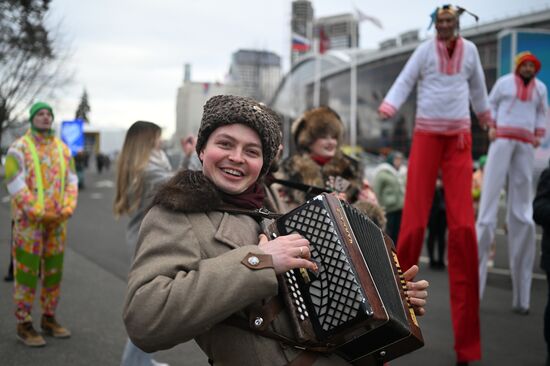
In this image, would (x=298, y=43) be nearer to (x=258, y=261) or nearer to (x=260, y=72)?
(x=260, y=72)

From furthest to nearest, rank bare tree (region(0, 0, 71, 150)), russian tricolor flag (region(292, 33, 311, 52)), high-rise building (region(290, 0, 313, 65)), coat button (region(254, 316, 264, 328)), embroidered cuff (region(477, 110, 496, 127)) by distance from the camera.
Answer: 1. high-rise building (region(290, 0, 313, 65))
2. russian tricolor flag (region(292, 33, 311, 52))
3. bare tree (region(0, 0, 71, 150))
4. embroidered cuff (region(477, 110, 496, 127))
5. coat button (region(254, 316, 264, 328))

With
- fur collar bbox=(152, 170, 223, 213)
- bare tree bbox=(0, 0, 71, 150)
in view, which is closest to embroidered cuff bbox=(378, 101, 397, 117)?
fur collar bbox=(152, 170, 223, 213)

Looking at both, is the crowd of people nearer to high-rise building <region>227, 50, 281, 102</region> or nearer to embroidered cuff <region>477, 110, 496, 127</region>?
embroidered cuff <region>477, 110, 496, 127</region>

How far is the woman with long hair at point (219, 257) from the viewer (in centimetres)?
164

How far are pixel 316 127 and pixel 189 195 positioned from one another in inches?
90.3

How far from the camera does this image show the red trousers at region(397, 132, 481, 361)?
13.2 feet

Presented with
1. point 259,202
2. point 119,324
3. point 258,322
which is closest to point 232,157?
point 259,202

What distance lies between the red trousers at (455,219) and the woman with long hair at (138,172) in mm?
1859

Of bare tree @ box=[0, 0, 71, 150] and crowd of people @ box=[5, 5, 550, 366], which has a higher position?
bare tree @ box=[0, 0, 71, 150]

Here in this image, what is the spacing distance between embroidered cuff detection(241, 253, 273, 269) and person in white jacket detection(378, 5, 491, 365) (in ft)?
8.42

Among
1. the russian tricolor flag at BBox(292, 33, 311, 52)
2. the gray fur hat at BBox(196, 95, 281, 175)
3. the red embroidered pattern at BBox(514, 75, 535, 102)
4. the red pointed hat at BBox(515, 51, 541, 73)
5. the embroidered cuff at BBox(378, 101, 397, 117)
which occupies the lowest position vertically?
the gray fur hat at BBox(196, 95, 281, 175)

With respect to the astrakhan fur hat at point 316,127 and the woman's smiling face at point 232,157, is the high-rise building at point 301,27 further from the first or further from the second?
the woman's smiling face at point 232,157

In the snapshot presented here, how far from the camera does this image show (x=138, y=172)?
14.3 ft

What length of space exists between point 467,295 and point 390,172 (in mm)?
5375
